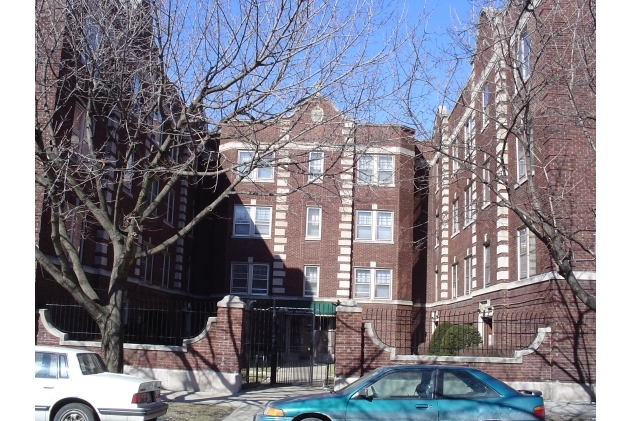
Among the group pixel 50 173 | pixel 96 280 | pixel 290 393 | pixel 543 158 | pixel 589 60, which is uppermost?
pixel 589 60

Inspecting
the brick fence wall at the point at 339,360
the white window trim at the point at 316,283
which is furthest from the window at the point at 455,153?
the white window trim at the point at 316,283

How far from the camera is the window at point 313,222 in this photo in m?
35.2

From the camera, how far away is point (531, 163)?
45.7 feet

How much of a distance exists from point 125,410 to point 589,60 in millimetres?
11626

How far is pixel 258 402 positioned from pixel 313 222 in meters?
19.9

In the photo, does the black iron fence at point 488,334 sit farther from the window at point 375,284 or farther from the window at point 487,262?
the window at point 375,284

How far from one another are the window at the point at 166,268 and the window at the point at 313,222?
294 inches

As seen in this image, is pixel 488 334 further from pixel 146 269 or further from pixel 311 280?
pixel 146 269

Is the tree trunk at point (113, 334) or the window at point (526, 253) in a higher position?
the window at point (526, 253)

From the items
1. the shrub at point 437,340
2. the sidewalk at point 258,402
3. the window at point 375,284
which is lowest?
the sidewalk at point 258,402

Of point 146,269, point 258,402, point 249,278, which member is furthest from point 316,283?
point 258,402

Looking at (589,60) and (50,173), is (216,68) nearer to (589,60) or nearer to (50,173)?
(50,173)

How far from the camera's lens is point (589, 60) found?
13.9m

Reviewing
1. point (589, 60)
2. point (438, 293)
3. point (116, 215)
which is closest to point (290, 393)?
point (116, 215)
